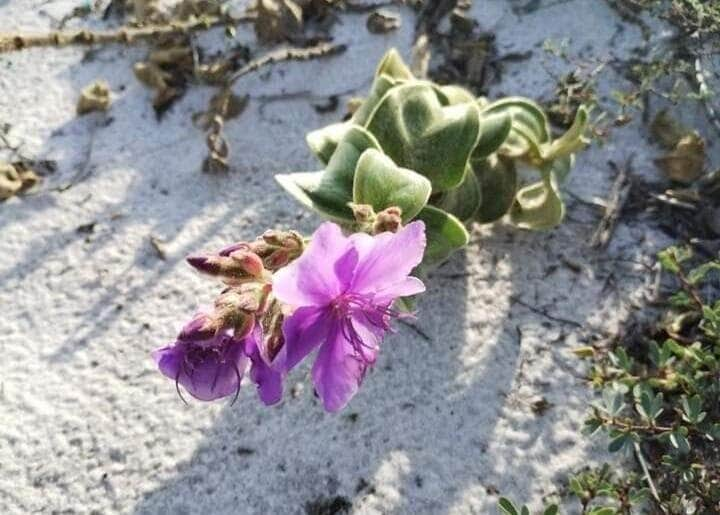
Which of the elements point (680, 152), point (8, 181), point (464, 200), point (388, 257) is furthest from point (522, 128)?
point (8, 181)

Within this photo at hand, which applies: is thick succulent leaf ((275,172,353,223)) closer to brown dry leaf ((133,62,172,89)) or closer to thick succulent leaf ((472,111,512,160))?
thick succulent leaf ((472,111,512,160))

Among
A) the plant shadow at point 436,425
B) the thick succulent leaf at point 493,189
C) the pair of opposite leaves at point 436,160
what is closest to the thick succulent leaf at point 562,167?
the pair of opposite leaves at point 436,160

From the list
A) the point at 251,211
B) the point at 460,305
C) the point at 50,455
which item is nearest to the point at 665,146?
the point at 460,305

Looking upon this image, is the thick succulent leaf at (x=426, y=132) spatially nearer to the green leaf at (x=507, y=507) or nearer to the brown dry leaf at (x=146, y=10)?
the green leaf at (x=507, y=507)

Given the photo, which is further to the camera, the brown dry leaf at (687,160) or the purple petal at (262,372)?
the brown dry leaf at (687,160)

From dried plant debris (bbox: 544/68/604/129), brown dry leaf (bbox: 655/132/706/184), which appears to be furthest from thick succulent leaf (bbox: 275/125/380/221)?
brown dry leaf (bbox: 655/132/706/184)
